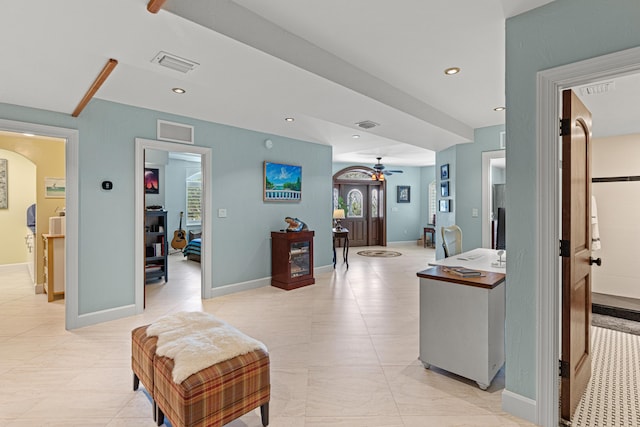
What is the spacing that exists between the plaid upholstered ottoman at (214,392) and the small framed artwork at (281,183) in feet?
11.2

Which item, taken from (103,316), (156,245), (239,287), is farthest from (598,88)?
(156,245)

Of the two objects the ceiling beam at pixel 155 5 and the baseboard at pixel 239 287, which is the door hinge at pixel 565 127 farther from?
the baseboard at pixel 239 287

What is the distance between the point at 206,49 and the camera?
1979 mm

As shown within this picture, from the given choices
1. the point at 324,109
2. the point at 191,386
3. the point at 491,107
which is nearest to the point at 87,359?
the point at 191,386

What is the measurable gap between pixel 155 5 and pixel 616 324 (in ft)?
15.8

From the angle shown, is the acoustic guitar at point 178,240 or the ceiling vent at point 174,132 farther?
the acoustic guitar at point 178,240

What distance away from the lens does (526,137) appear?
6.00ft

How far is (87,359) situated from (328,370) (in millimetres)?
1956

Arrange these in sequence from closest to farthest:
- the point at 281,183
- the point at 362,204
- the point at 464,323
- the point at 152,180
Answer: the point at 464,323
the point at 281,183
the point at 152,180
the point at 362,204

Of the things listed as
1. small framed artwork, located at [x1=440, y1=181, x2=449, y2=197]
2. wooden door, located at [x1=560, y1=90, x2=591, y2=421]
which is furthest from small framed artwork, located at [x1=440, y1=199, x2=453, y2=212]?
wooden door, located at [x1=560, y1=90, x2=591, y2=421]

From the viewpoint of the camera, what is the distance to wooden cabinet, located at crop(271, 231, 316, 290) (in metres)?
4.81

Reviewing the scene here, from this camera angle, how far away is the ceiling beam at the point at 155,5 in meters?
1.50

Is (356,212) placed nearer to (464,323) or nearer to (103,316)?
(103,316)

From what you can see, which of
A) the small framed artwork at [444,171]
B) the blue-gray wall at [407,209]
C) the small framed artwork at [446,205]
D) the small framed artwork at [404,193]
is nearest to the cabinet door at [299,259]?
the small framed artwork at [446,205]
